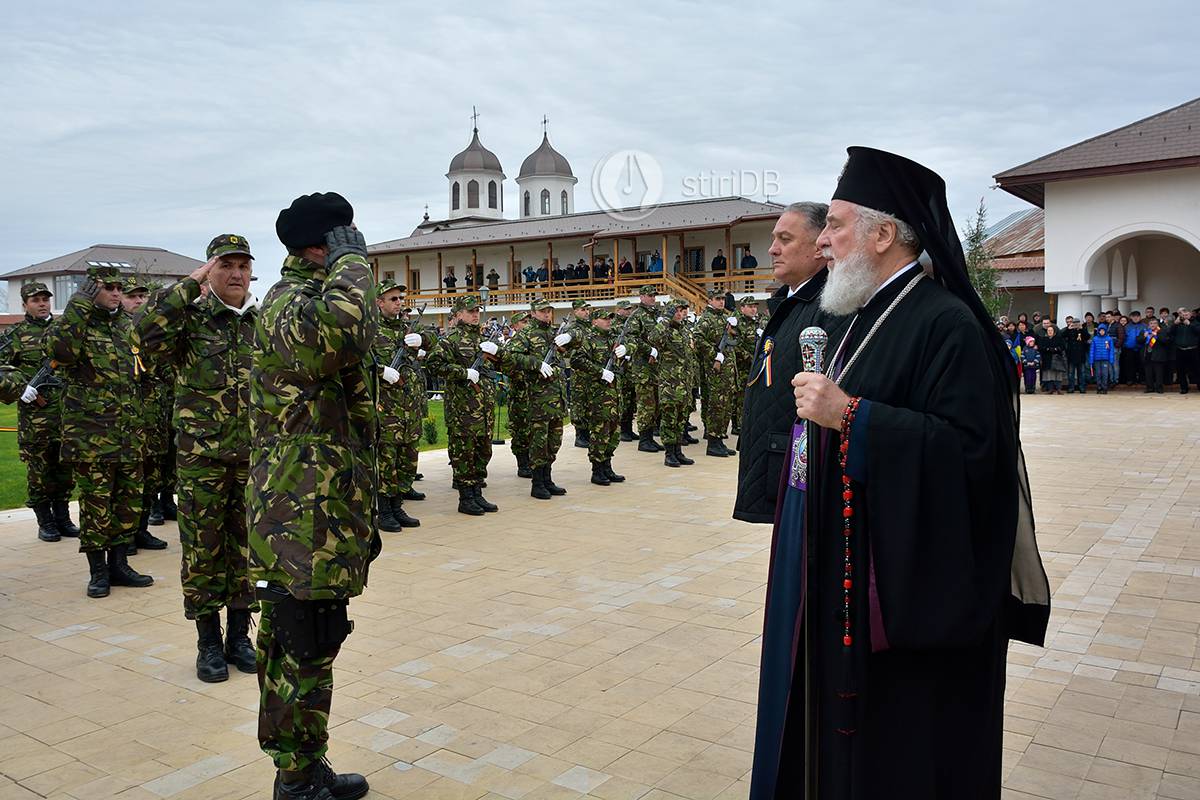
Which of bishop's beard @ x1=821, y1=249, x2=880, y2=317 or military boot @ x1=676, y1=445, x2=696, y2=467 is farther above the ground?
bishop's beard @ x1=821, y1=249, x2=880, y2=317

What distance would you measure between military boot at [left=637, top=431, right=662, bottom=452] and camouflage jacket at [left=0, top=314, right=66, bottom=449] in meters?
8.32

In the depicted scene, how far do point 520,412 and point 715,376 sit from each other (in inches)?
143

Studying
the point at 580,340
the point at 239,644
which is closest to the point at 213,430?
the point at 239,644

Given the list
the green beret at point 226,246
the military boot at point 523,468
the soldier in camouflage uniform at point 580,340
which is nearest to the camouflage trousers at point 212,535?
the green beret at point 226,246

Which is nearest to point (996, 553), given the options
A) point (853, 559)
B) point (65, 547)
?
point (853, 559)

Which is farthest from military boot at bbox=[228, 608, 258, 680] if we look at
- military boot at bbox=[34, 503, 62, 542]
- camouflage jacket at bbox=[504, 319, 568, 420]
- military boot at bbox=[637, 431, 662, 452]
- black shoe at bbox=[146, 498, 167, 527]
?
military boot at bbox=[637, 431, 662, 452]

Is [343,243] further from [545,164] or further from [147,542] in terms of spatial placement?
[545,164]

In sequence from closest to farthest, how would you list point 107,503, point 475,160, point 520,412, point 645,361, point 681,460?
point 107,503 → point 520,412 → point 681,460 → point 645,361 → point 475,160

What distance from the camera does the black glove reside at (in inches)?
135

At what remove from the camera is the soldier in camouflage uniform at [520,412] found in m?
10.9

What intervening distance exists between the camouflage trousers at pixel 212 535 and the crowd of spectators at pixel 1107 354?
21620mm

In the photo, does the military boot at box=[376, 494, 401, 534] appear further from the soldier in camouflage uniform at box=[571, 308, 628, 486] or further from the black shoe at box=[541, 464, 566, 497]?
the soldier in camouflage uniform at box=[571, 308, 628, 486]

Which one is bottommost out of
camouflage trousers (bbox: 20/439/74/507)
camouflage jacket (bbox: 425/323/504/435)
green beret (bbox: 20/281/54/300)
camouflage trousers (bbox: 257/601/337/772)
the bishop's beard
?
camouflage trousers (bbox: 257/601/337/772)

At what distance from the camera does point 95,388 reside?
692 cm
